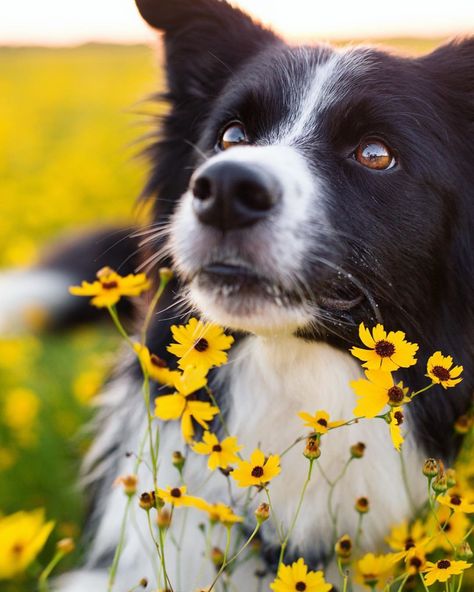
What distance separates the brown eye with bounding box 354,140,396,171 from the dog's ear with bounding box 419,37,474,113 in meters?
0.37

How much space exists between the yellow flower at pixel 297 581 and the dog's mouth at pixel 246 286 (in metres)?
0.62

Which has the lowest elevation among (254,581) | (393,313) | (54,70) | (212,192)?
(54,70)

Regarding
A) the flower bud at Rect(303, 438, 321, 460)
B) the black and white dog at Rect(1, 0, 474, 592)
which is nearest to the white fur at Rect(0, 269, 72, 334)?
the black and white dog at Rect(1, 0, 474, 592)

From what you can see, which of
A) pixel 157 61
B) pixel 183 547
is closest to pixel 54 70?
pixel 157 61

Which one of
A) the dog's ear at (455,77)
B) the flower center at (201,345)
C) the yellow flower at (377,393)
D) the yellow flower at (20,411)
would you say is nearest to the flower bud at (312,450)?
the yellow flower at (377,393)

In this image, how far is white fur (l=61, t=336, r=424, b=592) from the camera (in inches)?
88.7

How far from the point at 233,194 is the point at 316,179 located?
1.07 ft

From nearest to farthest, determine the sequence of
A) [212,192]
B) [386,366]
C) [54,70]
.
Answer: [386,366] → [212,192] → [54,70]

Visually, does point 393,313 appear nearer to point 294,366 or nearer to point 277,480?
point 294,366

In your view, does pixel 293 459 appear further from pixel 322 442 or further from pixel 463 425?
pixel 463 425

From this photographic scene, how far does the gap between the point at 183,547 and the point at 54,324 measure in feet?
8.37

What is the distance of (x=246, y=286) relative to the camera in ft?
6.06

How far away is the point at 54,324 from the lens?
15.4 ft

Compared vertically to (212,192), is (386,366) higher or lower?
lower
